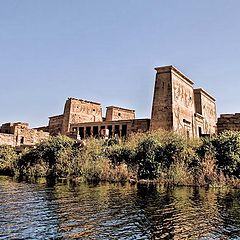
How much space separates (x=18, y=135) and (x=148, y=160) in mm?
19374

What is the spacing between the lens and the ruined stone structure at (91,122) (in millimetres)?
35344

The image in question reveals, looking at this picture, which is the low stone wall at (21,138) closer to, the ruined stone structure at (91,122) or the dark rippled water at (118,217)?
the ruined stone structure at (91,122)

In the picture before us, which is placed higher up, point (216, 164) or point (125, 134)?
point (125, 134)

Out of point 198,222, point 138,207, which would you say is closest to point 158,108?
point 138,207

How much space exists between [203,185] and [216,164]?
2.41m

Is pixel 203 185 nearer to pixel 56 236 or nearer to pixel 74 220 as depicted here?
pixel 74 220

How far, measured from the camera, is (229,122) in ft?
131

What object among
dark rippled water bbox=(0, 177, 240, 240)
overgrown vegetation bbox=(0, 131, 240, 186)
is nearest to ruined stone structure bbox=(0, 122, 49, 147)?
overgrown vegetation bbox=(0, 131, 240, 186)

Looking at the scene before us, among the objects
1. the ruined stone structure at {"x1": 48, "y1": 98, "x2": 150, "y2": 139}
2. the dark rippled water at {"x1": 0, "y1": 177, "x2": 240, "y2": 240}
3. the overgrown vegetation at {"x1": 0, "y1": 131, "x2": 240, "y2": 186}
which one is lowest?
the dark rippled water at {"x1": 0, "y1": 177, "x2": 240, "y2": 240}

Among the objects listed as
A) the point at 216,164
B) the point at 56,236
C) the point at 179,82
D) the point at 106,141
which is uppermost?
the point at 179,82

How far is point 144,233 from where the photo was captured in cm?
741

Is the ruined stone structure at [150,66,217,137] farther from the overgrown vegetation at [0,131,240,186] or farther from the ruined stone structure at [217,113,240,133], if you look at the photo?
the overgrown vegetation at [0,131,240,186]

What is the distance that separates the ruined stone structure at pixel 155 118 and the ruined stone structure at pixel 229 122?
111 mm

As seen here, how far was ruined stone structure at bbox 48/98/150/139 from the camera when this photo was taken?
3534 centimetres
